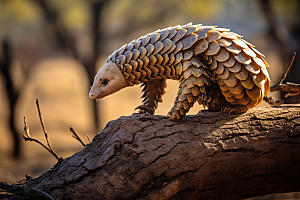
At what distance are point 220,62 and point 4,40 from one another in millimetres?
5104

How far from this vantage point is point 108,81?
1.81 metres

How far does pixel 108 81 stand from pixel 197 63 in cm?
66

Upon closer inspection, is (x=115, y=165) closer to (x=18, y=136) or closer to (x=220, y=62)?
(x=220, y=62)

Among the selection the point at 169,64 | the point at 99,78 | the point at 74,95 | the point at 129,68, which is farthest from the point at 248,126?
the point at 74,95

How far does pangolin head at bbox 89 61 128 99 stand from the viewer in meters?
1.80

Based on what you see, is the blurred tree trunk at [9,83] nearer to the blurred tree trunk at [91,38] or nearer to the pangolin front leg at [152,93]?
the blurred tree trunk at [91,38]

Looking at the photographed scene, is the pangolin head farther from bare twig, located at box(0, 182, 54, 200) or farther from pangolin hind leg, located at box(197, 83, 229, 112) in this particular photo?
bare twig, located at box(0, 182, 54, 200)

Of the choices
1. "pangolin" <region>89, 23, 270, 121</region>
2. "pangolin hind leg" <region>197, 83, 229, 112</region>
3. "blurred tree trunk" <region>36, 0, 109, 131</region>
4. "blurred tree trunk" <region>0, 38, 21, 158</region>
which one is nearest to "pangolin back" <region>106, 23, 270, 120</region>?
"pangolin" <region>89, 23, 270, 121</region>

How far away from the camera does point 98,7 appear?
5.48 m

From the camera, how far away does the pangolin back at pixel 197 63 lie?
1657 mm

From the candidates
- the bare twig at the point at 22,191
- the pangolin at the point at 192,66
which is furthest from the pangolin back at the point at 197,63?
the bare twig at the point at 22,191

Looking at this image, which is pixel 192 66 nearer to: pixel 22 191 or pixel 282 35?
pixel 22 191

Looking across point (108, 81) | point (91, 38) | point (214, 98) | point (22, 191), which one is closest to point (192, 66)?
point (214, 98)

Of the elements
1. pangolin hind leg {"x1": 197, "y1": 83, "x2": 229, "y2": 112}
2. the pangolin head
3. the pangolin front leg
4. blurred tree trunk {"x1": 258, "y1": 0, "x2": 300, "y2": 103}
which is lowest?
pangolin hind leg {"x1": 197, "y1": 83, "x2": 229, "y2": 112}
